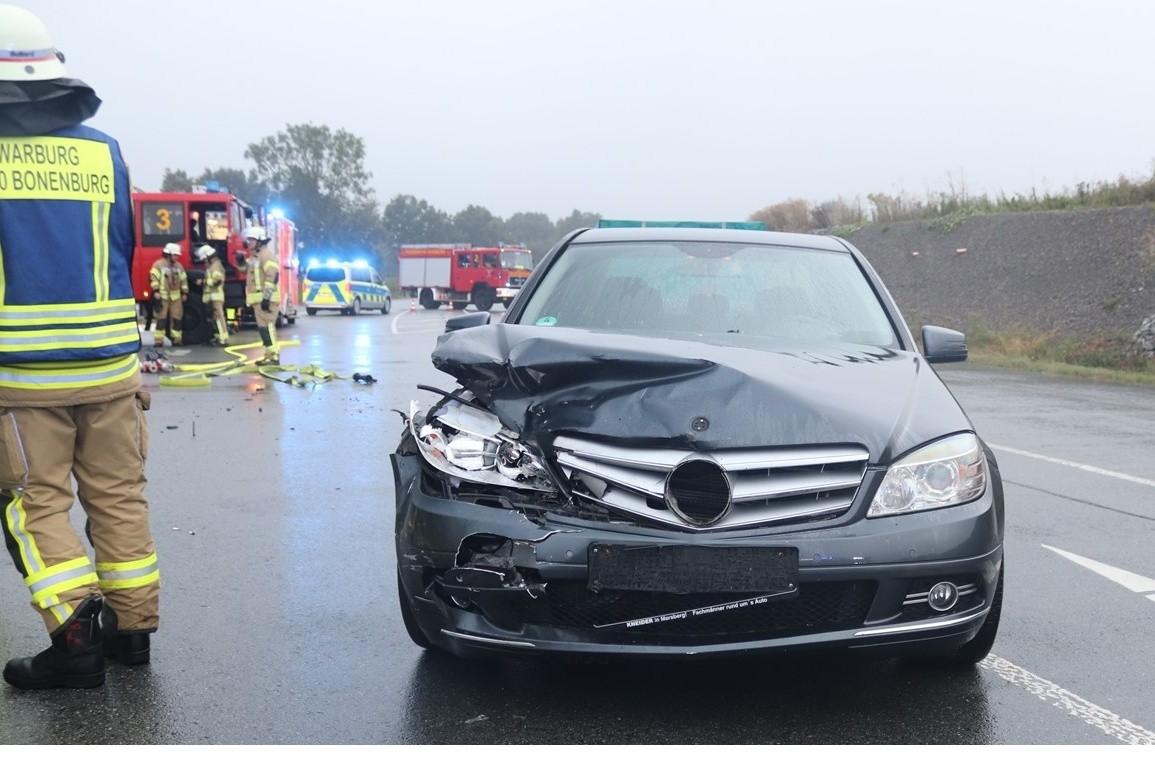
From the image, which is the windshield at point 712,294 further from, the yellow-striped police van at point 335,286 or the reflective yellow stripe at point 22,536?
the yellow-striped police van at point 335,286

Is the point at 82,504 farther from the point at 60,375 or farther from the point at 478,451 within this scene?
the point at 478,451

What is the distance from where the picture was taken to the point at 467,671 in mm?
4152

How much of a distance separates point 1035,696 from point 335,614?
8.42 ft

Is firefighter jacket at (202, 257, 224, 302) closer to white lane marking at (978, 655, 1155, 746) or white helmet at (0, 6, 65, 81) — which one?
white helmet at (0, 6, 65, 81)

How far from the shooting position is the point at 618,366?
3967mm

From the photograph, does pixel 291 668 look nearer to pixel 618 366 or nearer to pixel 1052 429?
pixel 618 366

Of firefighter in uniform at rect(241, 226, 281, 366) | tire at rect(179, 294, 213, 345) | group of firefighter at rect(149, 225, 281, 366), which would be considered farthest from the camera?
tire at rect(179, 294, 213, 345)

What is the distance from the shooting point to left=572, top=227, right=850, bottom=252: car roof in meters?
5.71

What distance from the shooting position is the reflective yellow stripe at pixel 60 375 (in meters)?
4.08

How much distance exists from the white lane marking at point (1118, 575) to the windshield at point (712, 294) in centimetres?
159

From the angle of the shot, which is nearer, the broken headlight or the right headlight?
the right headlight

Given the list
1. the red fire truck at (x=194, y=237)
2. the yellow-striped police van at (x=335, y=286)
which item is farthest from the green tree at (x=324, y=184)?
the red fire truck at (x=194, y=237)


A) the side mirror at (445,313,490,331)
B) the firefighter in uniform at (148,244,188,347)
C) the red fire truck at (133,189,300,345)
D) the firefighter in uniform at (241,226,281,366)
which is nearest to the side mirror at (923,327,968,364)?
the side mirror at (445,313,490,331)

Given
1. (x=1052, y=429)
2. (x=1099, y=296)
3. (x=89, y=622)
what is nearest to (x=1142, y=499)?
(x=1052, y=429)
